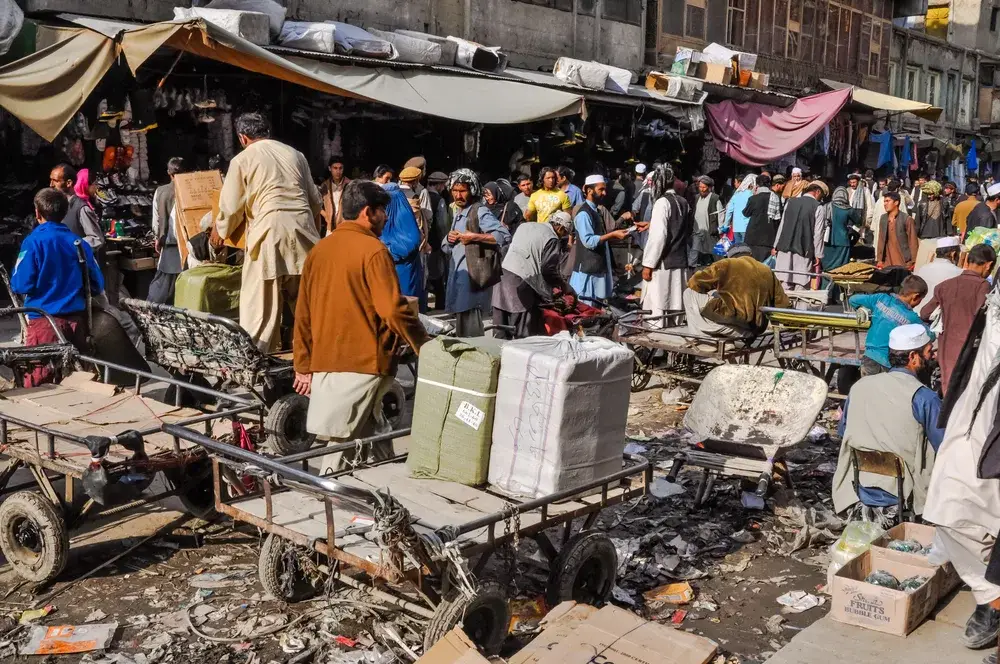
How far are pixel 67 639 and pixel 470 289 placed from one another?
17.9 ft

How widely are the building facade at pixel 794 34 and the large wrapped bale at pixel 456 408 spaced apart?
718 inches

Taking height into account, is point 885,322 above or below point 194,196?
below

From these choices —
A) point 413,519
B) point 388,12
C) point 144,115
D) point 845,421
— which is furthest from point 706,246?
point 413,519

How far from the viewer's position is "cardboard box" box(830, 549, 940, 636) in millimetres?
4645

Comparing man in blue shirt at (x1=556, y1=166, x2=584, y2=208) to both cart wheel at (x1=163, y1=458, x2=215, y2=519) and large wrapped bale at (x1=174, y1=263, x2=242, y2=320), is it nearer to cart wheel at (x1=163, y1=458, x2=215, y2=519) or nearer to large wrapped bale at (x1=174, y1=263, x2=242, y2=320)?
large wrapped bale at (x1=174, y1=263, x2=242, y2=320)

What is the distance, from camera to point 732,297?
28.7 ft

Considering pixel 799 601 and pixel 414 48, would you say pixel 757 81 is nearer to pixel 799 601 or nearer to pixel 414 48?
pixel 414 48

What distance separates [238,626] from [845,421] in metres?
3.64

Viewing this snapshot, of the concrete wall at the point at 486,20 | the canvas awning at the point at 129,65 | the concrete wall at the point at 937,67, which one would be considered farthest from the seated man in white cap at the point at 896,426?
the concrete wall at the point at 937,67

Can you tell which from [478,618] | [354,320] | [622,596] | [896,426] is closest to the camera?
[478,618]

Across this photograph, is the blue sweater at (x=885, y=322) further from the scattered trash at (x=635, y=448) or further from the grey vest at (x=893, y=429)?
the scattered trash at (x=635, y=448)

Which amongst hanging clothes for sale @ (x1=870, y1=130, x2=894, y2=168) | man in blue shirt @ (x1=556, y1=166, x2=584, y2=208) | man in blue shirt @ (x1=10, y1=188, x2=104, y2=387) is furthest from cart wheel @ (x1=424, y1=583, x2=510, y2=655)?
hanging clothes for sale @ (x1=870, y1=130, x2=894, y2=168)

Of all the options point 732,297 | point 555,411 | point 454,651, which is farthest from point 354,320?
point 732,297

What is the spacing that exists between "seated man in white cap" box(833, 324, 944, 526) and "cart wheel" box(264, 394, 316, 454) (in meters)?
3.44
